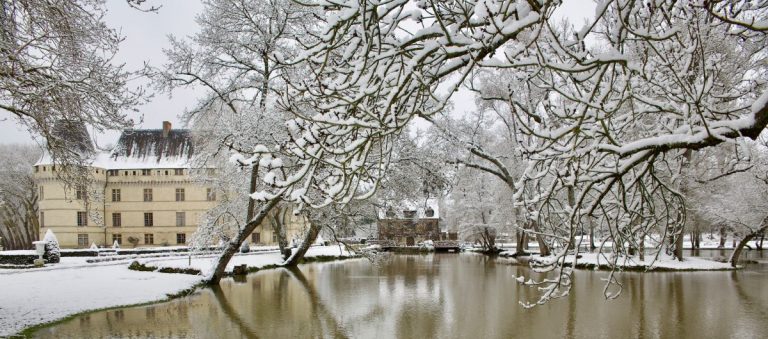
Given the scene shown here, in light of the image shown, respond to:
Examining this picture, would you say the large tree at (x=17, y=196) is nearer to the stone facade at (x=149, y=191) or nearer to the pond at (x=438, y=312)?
the stone facade at (x=149, y=191)

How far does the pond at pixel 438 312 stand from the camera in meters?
10.9

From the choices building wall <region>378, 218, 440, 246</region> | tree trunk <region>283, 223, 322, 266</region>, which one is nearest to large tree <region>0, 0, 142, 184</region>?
tree trunk <region>283, 223, 322, 266</region>

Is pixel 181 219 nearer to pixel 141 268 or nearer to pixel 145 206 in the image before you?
pixel 145 206

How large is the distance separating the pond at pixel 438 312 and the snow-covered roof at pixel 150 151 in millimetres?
31699

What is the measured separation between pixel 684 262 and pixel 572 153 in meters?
23.7

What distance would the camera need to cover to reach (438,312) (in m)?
13.3

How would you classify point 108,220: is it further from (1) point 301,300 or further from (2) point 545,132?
(2) point 545,132

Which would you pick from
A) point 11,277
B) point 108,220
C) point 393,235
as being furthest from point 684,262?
point 108,220

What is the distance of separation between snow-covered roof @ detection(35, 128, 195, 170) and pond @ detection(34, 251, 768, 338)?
104 ft

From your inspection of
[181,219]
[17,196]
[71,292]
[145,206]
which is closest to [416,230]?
[181,219]

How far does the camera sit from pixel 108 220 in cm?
4781

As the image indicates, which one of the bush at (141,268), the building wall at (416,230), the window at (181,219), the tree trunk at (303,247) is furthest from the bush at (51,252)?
the building wall at (416,230)

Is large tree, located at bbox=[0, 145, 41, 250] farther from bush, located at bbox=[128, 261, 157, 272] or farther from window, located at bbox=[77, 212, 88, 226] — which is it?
bush, located at bbox=[128, 261, 157, 272]

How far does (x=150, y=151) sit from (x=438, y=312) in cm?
4161
